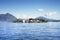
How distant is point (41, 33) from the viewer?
19.1 ft

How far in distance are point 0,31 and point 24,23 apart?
114 cm

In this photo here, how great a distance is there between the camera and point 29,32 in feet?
19.0

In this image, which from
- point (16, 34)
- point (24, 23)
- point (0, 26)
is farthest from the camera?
point (0, 26)

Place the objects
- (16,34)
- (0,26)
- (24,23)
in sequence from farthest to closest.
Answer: (0,26) < (16,34) < (24,23)

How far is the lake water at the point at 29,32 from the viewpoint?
5.45 metres

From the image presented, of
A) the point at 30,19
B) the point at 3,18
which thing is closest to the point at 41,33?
the point at 30,19

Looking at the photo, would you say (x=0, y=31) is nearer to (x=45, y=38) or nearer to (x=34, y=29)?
(x=34, y=29)

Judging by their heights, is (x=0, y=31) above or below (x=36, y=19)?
below

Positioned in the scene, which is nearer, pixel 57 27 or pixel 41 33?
pixel 41 33

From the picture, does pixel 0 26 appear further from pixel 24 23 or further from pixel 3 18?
pixel 24 23

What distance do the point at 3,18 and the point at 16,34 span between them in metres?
0.80

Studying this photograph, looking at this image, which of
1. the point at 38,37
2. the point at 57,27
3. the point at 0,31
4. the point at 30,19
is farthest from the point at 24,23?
the point at 57,27

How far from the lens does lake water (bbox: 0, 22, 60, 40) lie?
215 inches

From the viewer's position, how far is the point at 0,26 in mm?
6156
